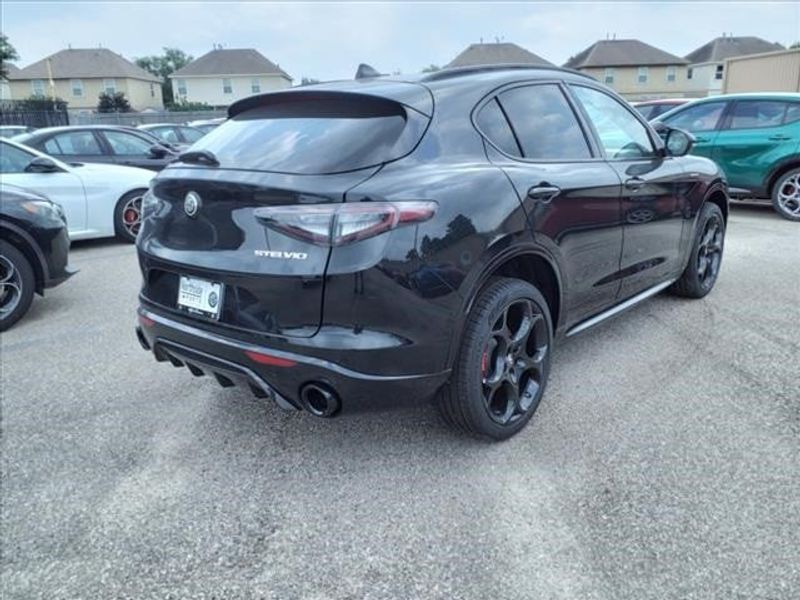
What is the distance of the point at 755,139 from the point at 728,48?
5855cm

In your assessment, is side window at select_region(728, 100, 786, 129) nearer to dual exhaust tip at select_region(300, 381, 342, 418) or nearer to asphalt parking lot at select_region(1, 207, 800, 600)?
asphalt parking lot at select_region(1, 207, 800, 600)

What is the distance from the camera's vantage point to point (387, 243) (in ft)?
7.45

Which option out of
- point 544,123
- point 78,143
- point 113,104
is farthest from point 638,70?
point 544,123

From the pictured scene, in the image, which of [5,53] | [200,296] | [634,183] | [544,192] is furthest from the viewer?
[5,53]

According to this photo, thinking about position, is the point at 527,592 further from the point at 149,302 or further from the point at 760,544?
the point at 149,302

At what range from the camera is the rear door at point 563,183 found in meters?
2.88

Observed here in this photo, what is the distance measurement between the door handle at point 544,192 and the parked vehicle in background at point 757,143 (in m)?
6.84

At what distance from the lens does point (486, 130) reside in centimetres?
284

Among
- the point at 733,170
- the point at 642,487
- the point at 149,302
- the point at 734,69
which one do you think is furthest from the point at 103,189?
the point at 734,69

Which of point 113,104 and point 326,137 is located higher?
point 113,104

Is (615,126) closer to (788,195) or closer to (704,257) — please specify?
(704,257)

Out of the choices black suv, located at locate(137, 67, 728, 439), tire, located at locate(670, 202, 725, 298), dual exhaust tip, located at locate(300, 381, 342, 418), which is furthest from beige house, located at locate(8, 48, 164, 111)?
A: dual exhaust tip, located at locate(300, 381, 342, 418)

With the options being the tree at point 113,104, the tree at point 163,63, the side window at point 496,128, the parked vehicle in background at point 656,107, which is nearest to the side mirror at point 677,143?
the side window at point 496,128

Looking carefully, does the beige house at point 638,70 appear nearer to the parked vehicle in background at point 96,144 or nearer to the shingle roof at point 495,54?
Answer: the shingle roof at point 495,54
